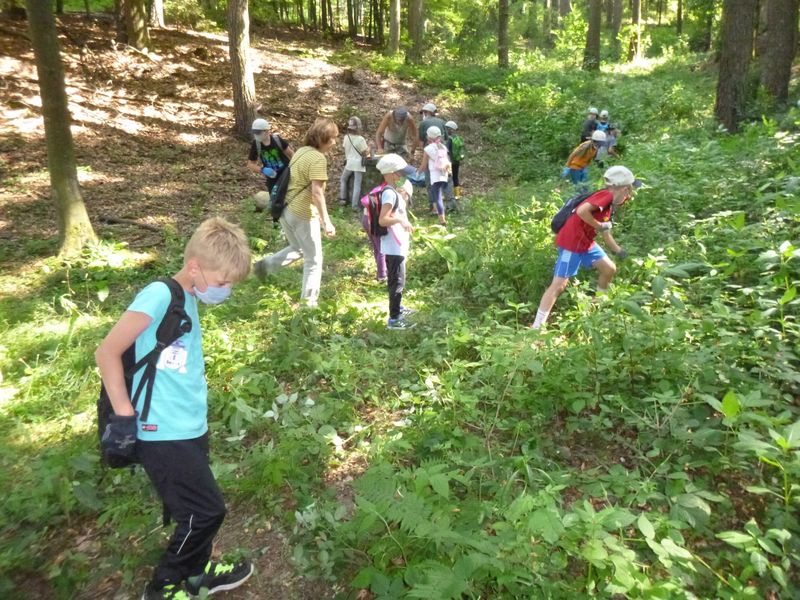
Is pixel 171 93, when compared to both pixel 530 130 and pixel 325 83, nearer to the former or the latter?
pixel 325 83

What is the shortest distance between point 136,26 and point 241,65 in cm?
493

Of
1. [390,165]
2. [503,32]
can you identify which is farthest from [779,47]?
[390,165]

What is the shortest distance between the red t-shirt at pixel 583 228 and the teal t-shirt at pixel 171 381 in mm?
3553

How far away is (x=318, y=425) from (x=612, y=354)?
2.32 meters

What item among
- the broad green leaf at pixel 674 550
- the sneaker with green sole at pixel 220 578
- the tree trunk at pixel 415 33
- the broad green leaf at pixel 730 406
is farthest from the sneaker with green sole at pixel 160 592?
the tree trunk at pixel 415 33

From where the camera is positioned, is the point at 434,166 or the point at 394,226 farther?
the point at 434,166

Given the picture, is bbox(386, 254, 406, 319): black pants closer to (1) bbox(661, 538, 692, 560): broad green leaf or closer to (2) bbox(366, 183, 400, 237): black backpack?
(2) bbox(366, 183, 400, 237): black backpack

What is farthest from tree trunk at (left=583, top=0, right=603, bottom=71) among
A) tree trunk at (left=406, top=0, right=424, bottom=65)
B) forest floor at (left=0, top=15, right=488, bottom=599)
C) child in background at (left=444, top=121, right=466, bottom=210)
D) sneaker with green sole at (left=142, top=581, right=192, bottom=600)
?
sneaker with green sole at (left=142, top=581, right=192, bottom=600)

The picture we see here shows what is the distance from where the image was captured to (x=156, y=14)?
16594mm

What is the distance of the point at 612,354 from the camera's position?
395cm

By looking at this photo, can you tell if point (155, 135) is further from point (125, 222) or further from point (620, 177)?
point (620, 177)

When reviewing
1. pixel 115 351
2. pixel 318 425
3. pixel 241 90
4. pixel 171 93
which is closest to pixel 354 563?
pixel 318 425

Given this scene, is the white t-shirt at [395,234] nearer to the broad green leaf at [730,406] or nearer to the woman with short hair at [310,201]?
the woman with short hair at [310,201]

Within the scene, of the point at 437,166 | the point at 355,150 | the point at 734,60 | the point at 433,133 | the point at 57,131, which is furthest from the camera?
the point at 734,60
